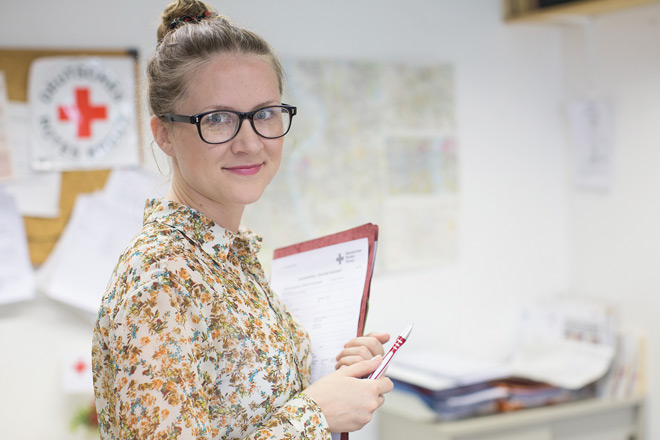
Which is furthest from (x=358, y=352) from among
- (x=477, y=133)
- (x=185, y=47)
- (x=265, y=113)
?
(x=477, y=133)

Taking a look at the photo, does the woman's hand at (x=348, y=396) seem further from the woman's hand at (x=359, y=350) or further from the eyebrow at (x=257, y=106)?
the eyebrow at (x=257, y=106)

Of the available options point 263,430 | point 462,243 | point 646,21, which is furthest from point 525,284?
point 263,430

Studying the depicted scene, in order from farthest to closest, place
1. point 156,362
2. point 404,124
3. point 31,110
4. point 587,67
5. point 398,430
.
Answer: point 587,67
point 404,124
point 398,430
point 31,110
point 156,362

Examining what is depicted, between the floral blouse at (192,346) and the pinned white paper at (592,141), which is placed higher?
the pinned white paper at (592,141)

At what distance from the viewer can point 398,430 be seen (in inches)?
94.3

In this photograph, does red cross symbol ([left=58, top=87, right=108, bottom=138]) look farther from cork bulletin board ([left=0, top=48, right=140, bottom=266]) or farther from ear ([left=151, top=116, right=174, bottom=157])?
ear ([left=151, top=116, right=174, bottom=157])

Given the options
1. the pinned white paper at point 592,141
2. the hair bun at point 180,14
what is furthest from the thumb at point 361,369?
the pinned white paper at point 592,141

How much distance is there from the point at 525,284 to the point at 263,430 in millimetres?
2153

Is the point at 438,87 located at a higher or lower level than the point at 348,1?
lower

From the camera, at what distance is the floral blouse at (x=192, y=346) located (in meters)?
0.82

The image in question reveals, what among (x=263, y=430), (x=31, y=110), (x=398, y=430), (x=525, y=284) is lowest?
(x=398, y=430)

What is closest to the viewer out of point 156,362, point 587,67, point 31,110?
point 156,362

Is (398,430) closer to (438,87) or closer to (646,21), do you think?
(438,87)

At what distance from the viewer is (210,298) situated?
906mm
